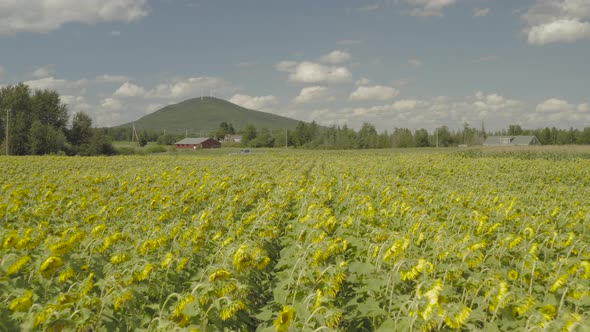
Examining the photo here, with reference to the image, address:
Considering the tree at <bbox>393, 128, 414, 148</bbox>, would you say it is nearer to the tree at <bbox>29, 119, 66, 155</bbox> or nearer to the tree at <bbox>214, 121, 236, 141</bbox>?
the tree at <bbox>214, 121, 236, 141</bbox>

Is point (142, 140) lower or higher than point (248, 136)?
lower

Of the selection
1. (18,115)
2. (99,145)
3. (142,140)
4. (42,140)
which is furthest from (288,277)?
(142,140)

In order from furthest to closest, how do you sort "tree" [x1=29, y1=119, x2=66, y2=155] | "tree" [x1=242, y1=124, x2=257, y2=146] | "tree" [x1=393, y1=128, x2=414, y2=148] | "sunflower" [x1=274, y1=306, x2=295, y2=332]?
"tree" [x1=393, y1=128, x2=414, y2=148], "tree" [x1=242, y1=124, x2=257, y2=146], "tree" [x1=29, y1=119, x2=66, y2=155], "sunflower" [x1=274, y1=306, x2=295, y2=332]

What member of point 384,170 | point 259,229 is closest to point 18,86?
point 384,170

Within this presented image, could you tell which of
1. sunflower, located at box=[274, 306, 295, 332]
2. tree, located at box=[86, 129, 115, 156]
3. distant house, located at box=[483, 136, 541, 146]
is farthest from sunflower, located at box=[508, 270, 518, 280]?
distant house, located at box=[483, 136, 541, 146]

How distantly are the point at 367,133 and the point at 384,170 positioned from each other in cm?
8630

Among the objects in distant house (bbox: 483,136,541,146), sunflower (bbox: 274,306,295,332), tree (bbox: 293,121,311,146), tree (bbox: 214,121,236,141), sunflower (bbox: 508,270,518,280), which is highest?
tree (bbox: 214,121,236,141)

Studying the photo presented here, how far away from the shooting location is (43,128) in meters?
55.2

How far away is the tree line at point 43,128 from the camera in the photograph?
5428 cm

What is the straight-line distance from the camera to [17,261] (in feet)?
10.5

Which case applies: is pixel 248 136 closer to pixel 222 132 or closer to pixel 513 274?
pixel 222 132

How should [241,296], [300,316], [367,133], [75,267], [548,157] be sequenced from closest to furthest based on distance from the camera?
[300,316] → [241,296] → [75,267] → [548,157] → [367,133]

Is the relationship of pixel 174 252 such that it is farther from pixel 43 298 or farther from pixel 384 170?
pixel 384 170

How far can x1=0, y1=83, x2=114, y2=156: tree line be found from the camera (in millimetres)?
54281
